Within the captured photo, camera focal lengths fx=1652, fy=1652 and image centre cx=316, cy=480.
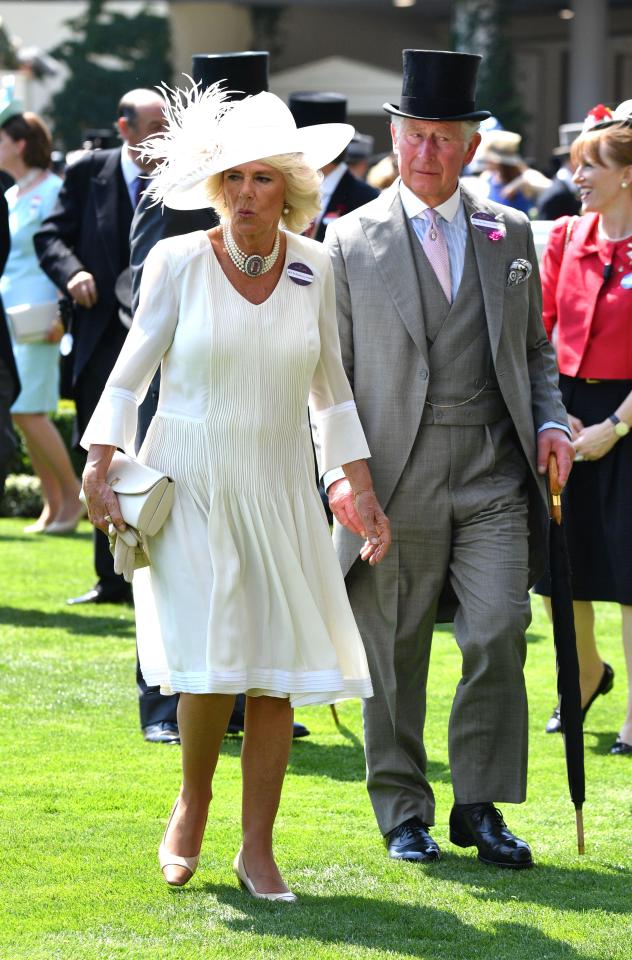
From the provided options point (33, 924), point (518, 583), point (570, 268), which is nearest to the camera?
point (33, 924)

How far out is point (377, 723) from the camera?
482cm

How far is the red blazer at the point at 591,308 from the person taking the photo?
596cm

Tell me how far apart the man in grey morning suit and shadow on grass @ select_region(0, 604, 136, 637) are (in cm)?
335

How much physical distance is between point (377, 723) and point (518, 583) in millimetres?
587

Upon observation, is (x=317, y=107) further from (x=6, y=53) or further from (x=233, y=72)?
(x=6, y=53)

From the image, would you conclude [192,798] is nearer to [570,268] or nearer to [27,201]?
[570,268]

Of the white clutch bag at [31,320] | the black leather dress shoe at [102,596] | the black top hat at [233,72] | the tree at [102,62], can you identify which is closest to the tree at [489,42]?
the tree at [102,62]

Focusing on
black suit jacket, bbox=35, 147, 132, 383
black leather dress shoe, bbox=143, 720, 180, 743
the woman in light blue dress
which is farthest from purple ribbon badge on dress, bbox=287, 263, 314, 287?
the woman in light blue dress

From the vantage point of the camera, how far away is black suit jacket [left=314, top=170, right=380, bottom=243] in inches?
305

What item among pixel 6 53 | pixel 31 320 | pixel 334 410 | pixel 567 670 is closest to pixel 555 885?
pixel 567 670

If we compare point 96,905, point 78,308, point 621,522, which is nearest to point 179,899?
point 96,905

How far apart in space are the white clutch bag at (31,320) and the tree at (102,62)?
893 inches

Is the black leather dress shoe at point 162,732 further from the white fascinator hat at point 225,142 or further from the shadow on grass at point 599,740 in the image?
the white fascinator hat at point 225,142

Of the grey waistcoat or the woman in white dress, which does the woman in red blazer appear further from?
the woman in white dress
